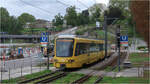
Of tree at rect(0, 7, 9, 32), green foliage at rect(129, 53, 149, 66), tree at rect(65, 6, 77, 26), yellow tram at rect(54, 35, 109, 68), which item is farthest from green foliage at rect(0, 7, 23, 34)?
green foliage at rect(129, 53, 149, 66)

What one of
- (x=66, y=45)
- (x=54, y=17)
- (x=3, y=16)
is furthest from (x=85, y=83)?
(x=3, y=16)

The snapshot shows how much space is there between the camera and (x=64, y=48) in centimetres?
2072

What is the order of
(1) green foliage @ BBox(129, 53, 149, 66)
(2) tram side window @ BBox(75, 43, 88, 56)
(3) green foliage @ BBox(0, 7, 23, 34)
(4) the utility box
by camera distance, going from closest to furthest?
(2) tram side window @ BBox(75, 43, 88, 56), (4) the utility box, (1) green foliage @ BBox(129, 53, 149, 66), (3) green foliage @ BBox(0, 7, 23, 34)

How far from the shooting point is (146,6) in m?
3.91

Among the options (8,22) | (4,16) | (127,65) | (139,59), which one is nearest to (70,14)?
(8,22)

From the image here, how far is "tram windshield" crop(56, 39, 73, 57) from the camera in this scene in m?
20.6

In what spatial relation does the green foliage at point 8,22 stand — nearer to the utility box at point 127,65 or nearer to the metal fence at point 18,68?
the metal fence at point 18,68

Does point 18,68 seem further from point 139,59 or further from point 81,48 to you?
point 139,59

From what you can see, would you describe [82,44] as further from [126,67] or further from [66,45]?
[126,67]

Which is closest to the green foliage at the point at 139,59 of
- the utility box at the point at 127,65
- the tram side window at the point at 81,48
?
the utility box at the point at 127,65

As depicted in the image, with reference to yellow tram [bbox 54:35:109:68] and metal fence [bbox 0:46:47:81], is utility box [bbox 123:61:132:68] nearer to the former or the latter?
yellow tram [bbox 54:35:109:68]

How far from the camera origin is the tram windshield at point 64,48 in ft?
67.7

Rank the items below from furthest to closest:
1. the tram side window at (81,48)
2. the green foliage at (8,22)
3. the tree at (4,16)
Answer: the green foliage at (8,22), the tree at (4,16), the tram side window at (81,48)

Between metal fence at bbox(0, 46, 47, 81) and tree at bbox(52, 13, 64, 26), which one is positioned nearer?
metal fence at bbox(0, 46, 47, 81)
